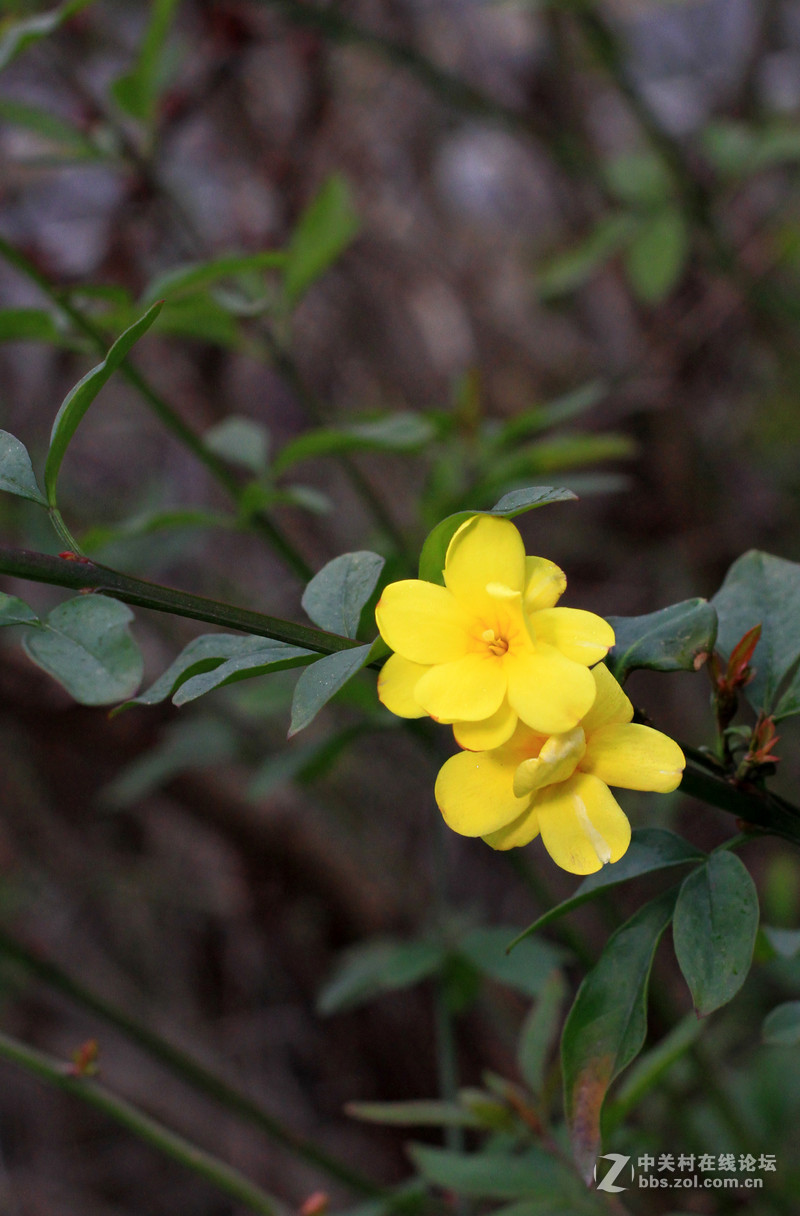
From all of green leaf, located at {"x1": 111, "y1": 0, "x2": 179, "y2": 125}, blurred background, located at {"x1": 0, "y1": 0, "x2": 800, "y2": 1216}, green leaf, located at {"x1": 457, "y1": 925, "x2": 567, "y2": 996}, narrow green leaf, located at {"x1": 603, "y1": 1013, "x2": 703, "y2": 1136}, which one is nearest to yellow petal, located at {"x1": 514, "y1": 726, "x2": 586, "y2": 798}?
narrow green leaf, located at {"x1": 603, "y1": 1013, "x2": 703, "y2": 1136}

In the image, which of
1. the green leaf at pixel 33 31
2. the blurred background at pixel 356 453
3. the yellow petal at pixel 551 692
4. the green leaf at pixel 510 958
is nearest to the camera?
the yellow petal at pixel 551 692

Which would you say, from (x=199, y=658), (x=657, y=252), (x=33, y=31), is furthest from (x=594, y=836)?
(x=657, y=252)

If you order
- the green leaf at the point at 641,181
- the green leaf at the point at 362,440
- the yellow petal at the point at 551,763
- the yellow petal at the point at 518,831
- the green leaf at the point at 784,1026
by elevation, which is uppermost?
the green leaf at the point at 641,181

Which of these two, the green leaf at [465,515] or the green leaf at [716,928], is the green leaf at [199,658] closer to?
the green leaf at [465,515]

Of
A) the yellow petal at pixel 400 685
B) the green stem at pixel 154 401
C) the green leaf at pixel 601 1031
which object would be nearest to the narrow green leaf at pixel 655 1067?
the green leaf at pixel 601 1031

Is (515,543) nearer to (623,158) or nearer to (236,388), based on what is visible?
(623,158)

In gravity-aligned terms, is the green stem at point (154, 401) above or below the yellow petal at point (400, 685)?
above

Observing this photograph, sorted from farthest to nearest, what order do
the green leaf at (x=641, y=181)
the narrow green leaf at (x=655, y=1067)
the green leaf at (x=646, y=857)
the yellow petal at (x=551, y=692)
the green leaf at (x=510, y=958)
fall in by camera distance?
1. the green leaf at (x=641, y=181)
2. the green leaf at (x=510, y=958)
3. the narrow green leaf at (x=655, y=1067)
4. the green leaf at (x=646, y=857)
5. the yellow petal at (x=551, y=692)
